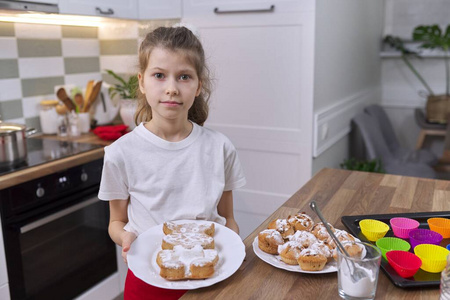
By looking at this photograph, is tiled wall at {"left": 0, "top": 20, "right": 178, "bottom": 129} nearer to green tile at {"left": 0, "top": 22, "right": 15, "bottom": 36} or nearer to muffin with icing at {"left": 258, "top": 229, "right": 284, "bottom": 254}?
green tile at {"left": 0, "top": 22, "right": 15, "bottom": 36}

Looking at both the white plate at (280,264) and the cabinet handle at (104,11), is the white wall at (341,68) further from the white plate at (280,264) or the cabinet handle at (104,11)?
the white plate at (280,264)

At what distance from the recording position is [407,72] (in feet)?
13.4

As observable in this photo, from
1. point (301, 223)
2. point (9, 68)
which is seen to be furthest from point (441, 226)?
point (9, 68)

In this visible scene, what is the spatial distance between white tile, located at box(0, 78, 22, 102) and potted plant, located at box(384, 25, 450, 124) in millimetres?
2897

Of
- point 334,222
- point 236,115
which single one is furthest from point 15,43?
point 334,222

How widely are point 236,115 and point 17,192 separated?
1.18 meters

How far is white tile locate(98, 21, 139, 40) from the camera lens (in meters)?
2.68

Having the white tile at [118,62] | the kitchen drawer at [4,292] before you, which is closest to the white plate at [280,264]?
the kitchen drawer at [4,292]

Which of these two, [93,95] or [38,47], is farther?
[93,95]

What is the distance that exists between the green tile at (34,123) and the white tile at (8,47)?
34 cm

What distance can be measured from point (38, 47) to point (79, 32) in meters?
0.32

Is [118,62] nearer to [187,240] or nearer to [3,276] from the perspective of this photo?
[3,276]

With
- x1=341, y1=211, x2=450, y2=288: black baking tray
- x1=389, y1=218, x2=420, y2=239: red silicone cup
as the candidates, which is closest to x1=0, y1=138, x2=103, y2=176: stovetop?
x1=341, y1=211, x2=450, y2=288: black baking tray

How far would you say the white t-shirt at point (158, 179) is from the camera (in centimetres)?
121
